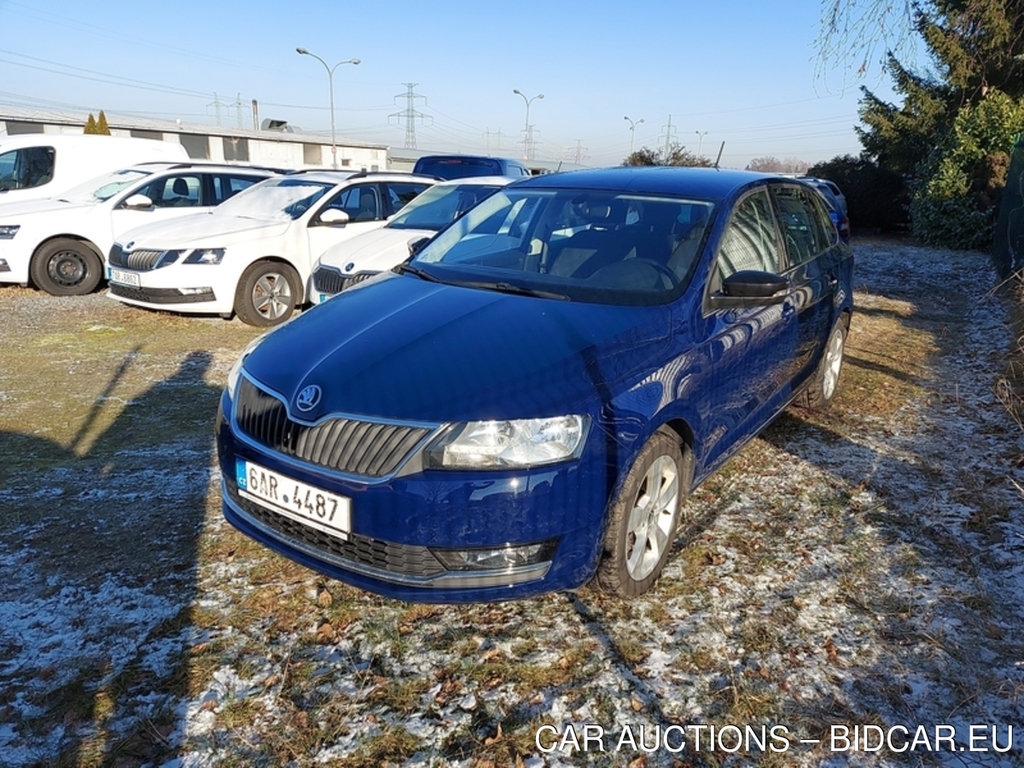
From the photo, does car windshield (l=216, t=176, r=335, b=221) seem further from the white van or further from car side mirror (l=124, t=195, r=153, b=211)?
the white van

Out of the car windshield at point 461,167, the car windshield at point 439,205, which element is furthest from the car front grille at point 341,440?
the car windshield at point 461,167

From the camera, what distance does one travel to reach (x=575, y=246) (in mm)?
3580

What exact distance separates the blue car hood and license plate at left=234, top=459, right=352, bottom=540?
272 mm

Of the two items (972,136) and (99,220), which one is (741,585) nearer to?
(99,220)

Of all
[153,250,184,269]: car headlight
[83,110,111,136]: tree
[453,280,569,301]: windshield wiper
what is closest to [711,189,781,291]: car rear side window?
[453,280,569,301]: windshield wiper

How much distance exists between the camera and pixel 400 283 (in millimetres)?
3486

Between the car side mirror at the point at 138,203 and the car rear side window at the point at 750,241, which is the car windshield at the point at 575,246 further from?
the car side mirror at the point at 138,203

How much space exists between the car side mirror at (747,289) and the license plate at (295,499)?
185 cm

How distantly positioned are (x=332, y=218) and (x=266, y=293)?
3.60 ft

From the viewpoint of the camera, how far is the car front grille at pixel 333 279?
641 cm

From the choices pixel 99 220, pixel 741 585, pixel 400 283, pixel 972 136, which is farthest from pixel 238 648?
pixel 972 136

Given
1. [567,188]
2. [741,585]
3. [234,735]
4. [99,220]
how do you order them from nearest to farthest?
[234,735] → [741,585] → [567,188] → [99,220]

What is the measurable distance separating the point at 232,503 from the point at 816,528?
2836mm

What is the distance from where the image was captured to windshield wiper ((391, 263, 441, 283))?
351cm
